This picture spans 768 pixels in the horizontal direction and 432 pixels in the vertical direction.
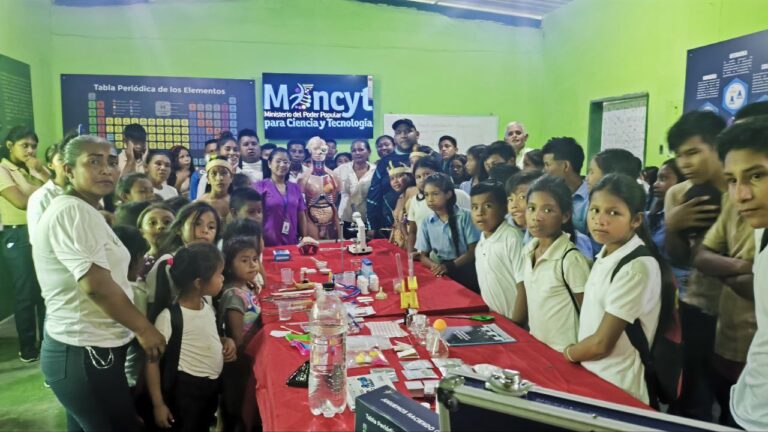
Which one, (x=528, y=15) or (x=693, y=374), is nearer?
(x=693, y=374)

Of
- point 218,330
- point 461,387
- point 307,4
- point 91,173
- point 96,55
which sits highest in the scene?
point 307,4

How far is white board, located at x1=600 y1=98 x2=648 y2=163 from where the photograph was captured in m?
4.50

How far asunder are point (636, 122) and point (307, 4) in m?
3.77

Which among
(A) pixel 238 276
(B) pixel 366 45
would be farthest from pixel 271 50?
(A) pixel 238 276

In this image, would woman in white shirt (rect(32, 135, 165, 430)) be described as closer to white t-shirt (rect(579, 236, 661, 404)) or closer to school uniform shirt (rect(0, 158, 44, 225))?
white t-shirt (rect(579, 236, 661, 404))

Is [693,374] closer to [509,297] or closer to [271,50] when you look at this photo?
[509,297]

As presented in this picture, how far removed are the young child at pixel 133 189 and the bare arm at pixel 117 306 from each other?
163 cm

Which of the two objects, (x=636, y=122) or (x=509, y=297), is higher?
(x=636, y=122)

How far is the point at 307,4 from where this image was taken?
5.70 meters

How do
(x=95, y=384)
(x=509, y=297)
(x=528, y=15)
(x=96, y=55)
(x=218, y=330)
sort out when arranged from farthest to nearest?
1. (x=528, y=15)
2. (x=96, y=55)
3. (x=509, y=297)
4. (x=218, y=330)
5. (x=95, y=384)

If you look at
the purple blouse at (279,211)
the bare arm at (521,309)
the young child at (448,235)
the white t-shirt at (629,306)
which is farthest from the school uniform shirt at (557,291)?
the purple blouse at (279,211)

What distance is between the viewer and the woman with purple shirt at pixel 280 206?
4574mm

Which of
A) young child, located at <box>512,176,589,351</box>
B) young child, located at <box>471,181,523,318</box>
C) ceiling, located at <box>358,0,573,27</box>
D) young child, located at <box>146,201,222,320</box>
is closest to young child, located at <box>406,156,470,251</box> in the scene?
young child, located at <box>471,181,523,318</box>

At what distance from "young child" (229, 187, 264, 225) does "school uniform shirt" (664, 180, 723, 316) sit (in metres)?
2.70
